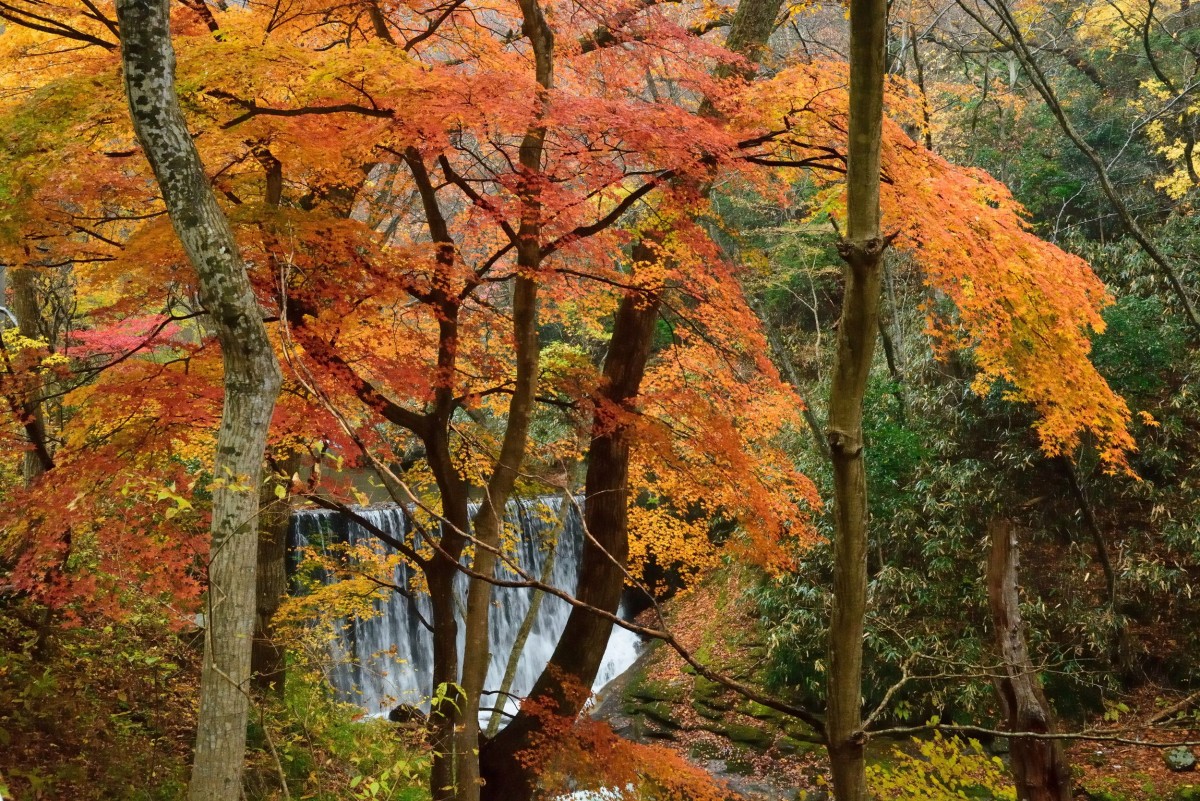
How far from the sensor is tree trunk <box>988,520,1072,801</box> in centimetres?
507

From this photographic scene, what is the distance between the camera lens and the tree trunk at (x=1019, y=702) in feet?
16.6

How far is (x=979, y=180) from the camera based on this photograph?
16.5 ft

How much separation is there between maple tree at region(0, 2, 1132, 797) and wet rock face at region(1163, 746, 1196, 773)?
15.2 ft

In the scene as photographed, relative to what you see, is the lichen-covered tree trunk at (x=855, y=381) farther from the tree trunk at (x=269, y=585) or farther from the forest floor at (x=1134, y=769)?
the forest floor at (x=1134, y=769)

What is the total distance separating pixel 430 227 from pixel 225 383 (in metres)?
2.34

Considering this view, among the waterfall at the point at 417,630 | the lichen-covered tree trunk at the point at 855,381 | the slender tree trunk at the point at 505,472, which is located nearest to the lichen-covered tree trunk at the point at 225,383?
the slender tree trunk at the point at 505,472

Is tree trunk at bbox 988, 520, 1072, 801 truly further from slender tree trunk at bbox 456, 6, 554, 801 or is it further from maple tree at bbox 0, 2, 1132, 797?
slender tree trunk at bbox 456, 6, 554, 801

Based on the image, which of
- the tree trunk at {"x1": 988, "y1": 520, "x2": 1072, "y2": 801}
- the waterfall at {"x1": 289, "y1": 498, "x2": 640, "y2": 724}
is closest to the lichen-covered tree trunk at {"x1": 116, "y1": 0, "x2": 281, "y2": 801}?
the tree trunk at {"x1": 988, "y1": 520, "x2": 1072, "y2": 801}

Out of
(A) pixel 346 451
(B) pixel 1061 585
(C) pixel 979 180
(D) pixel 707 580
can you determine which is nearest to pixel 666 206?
(C) pixel 979 180

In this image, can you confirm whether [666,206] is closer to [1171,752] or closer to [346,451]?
[346,451]

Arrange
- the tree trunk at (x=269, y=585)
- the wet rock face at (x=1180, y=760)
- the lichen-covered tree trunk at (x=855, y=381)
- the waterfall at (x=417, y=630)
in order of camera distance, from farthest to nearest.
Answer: the waterfall at (x=417, y=630) → the wet rock face at (x=1180, y=760) → the tree trunk at (x=269, y=585) → the lichen-covered tree trunk at (x=855, y=381)

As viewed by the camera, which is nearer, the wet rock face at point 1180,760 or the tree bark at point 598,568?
the tree bark at point 598,568

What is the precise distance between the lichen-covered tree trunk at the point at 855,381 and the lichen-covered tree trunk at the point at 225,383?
2.27 meters

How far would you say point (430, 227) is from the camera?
5.32m
